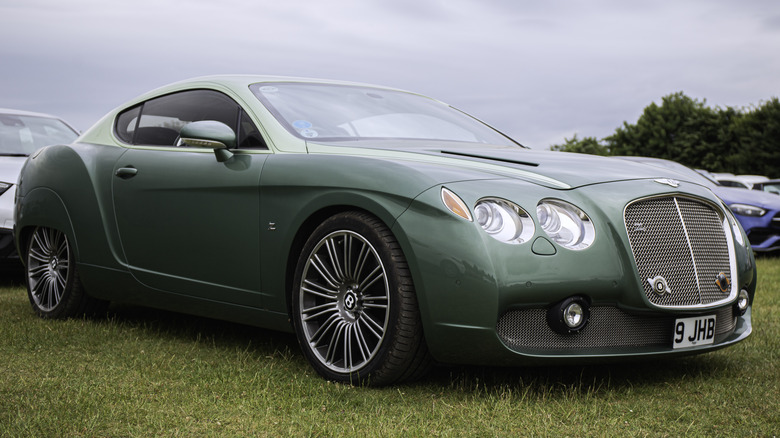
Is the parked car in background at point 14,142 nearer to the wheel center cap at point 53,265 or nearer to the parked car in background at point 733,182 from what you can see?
the wheel center cap at point 53,265

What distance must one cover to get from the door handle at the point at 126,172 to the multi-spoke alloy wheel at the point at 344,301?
1565 millimetres

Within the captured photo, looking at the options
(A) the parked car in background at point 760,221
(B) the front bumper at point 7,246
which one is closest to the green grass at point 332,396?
(B) the front bumper at point 7,246

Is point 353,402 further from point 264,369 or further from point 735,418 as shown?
point 735,418

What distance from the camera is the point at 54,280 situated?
5.83 meters

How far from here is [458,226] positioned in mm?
3426

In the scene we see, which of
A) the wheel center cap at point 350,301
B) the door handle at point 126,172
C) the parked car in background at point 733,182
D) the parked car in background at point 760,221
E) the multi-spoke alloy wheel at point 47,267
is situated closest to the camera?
the wheel center cap at point 350,301

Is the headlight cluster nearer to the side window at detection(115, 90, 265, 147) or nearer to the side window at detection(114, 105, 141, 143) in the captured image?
the side window at detection(115, 90, 265, 147)

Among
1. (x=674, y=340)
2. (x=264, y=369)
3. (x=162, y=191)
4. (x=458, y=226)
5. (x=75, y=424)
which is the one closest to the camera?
(x=75, y=424)

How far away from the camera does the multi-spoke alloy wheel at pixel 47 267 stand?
5.76m

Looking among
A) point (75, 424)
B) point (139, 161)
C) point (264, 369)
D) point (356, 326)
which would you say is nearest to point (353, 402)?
point (356, 326)

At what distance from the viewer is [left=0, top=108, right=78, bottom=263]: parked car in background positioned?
7.34 metres

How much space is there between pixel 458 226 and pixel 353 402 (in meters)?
0.83

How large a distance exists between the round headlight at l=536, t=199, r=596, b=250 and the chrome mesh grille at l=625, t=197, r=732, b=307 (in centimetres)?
20

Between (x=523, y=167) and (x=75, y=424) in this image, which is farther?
(x=523, y=167)
